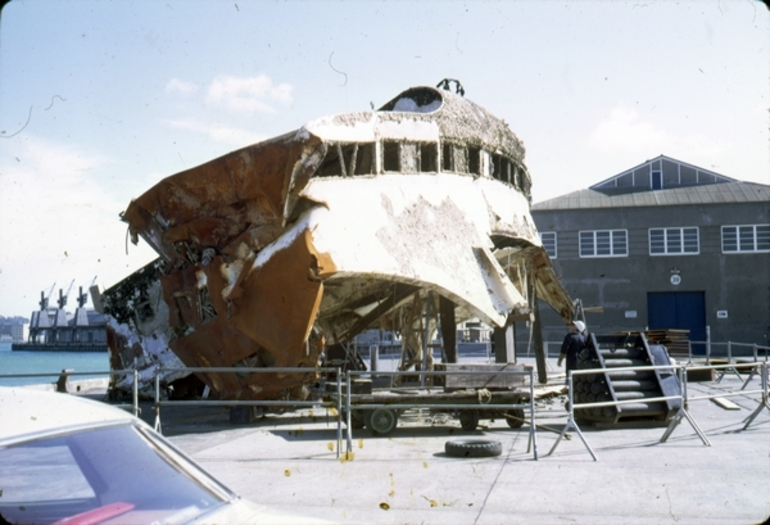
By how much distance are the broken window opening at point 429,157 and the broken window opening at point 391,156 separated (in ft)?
2.59

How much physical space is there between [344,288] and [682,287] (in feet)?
111

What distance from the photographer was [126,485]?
137 inches

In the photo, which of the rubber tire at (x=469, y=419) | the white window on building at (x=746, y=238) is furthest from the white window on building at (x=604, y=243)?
the rubber tire at (x=469, y=419)

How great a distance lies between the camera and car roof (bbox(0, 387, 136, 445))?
10.3 ft

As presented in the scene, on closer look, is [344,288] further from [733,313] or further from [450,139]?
[733,313]

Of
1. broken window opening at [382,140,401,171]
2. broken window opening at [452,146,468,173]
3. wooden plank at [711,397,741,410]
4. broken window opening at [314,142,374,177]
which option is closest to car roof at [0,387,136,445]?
broken window opening at [314,142,374,177]

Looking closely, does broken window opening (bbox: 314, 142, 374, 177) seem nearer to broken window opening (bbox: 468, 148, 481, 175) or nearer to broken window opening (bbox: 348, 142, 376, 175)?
broken window opening (bbox: 348, 142, 376, 175)

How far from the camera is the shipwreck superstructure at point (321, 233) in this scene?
14383 mm

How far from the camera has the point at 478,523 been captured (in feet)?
22.5

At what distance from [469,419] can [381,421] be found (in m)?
1.62

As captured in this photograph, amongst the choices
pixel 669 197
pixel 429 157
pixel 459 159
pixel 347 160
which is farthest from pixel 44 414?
pixel 669 197

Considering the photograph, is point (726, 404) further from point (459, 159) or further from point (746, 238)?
point (746, 238)

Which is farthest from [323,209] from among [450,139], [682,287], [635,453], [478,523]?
[682,287]

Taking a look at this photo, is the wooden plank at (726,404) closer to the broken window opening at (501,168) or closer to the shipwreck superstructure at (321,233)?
the shipwreck superstructure at (321,233)
